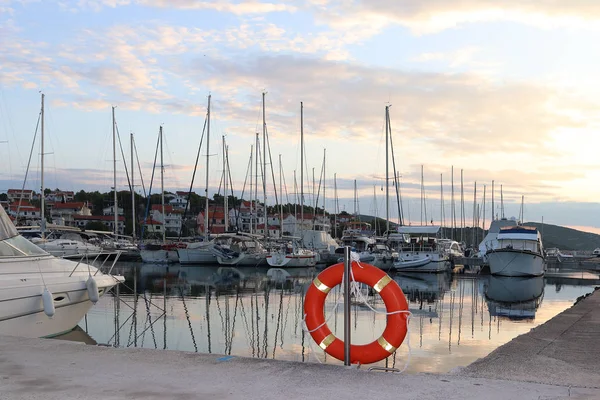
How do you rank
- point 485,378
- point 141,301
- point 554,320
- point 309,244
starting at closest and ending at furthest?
point 485,378, point 554,320, point 141,301, point 309,244

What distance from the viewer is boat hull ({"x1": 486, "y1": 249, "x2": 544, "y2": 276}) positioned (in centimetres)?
4003

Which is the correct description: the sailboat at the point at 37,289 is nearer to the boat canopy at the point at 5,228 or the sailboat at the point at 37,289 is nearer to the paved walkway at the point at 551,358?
the boat canopy at the point at 5,228

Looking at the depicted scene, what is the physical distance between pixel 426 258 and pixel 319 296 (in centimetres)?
3829

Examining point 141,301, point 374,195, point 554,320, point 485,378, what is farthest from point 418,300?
point 374,195

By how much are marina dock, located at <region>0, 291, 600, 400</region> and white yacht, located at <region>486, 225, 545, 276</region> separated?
108 ft

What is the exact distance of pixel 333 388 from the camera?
245 inches

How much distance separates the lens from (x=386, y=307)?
763 centimetres

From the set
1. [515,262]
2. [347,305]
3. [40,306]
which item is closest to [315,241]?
[515,262]

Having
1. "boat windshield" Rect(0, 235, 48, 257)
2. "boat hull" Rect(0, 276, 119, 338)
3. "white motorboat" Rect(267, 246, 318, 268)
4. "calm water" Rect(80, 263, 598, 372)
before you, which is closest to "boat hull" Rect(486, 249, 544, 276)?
"calm water" Rect(80, 263, 598, 372)

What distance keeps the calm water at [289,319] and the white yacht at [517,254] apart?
5988 millimetres

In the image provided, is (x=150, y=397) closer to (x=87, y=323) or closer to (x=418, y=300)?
(x=87, y=323)

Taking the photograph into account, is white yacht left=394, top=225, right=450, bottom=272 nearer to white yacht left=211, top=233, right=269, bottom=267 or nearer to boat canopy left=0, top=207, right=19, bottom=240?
white yacht left=211, top=233, right=269, bottom=267

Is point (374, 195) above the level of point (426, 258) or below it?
above

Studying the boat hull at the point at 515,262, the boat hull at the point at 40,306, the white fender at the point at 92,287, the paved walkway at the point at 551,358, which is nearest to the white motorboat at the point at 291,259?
the boat hull at the point at 515,262
